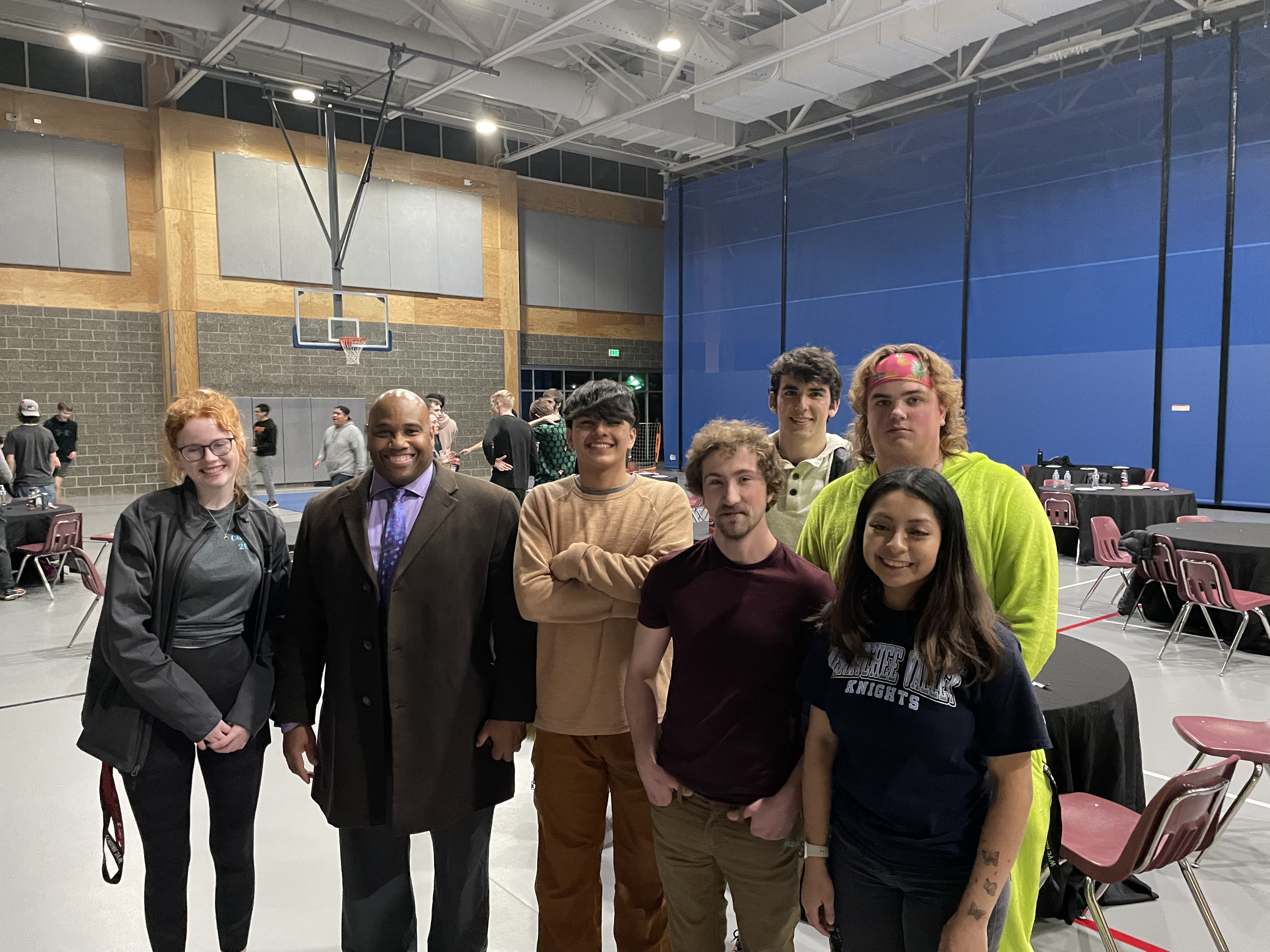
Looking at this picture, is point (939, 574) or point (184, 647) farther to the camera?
point (184, 647)

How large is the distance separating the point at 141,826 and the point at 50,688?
369 cm

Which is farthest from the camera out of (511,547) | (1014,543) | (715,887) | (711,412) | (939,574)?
(711,412)

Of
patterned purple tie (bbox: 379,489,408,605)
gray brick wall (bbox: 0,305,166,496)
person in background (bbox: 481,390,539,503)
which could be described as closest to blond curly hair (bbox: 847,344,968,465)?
patterned purple tie (bbox: 379,489,408,605)

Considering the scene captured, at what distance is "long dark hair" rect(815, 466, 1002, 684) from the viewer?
1.42 m

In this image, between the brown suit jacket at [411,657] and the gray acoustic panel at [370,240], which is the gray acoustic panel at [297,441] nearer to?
the gray acoustic panel at [370,240]

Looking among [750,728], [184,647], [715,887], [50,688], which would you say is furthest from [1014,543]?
[50,688]

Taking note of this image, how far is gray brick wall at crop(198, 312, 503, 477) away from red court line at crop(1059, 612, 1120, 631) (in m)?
9.37

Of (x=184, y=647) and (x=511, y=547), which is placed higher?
(x=511, y=547)

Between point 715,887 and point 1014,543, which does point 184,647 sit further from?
point 1014,543

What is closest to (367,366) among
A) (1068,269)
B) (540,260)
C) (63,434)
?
(540,260)

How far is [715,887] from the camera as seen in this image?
70.9 inches

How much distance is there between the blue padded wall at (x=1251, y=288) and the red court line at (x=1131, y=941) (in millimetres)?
10395

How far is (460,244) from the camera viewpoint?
1612cm

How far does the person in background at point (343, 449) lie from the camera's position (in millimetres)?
9852
